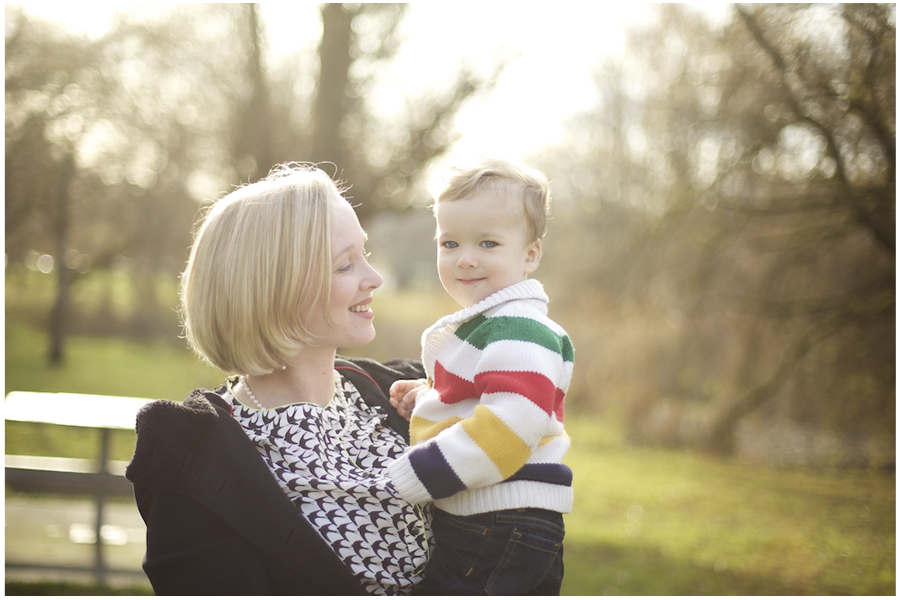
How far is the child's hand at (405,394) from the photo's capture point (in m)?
2.15

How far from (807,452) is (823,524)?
2710 mm

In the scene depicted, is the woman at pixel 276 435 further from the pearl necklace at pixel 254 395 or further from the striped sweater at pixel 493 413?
the striped sweater at pixel 493 413

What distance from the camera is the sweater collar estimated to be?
1877 millimetres

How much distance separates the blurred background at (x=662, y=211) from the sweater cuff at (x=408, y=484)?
13.4 ft

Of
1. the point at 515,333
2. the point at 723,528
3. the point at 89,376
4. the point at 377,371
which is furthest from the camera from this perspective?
the point at 89,376

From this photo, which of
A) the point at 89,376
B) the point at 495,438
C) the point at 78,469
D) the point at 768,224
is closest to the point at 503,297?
the point at 495,438

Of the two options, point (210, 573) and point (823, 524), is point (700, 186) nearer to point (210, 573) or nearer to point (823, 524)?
point (823, 524)

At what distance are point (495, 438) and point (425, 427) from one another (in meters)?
0.34

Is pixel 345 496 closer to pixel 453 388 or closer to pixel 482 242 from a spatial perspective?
pixel 453 388

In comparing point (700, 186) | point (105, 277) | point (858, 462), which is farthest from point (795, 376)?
point (105, 277)

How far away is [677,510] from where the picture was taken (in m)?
7.60

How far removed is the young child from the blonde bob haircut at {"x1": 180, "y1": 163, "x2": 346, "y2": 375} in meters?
0.39

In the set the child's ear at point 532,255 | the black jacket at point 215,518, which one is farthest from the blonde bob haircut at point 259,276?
the child's ear at point 532,255

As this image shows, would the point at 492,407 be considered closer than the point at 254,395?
Yes
